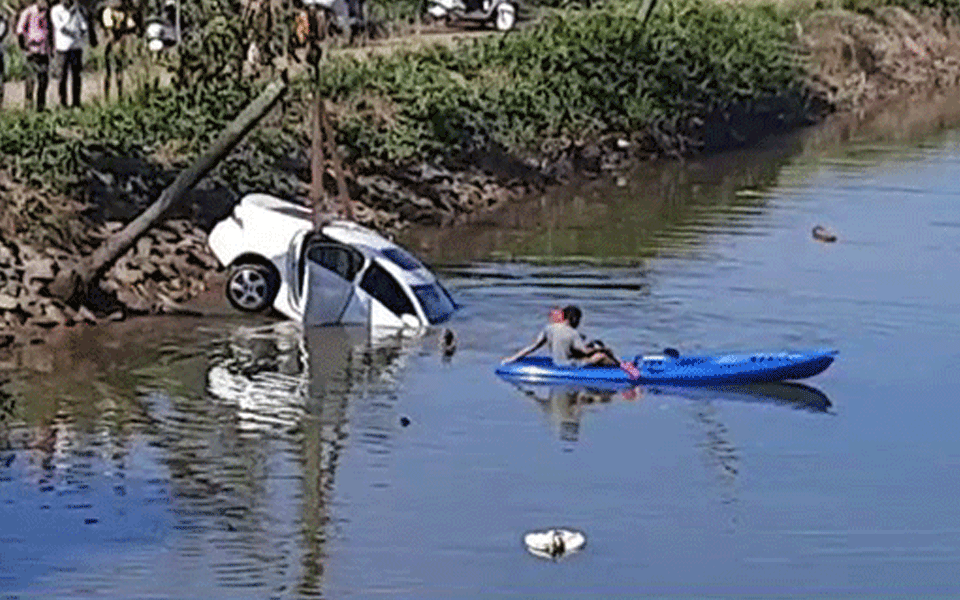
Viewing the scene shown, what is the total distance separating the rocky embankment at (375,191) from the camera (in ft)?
93.4

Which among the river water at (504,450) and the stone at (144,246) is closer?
the river water at (504,450)

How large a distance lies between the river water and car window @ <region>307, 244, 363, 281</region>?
712mm

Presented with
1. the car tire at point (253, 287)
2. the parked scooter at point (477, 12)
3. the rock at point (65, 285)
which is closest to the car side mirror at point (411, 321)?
the car tire at point (253, 287)

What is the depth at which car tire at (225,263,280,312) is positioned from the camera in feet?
94.5

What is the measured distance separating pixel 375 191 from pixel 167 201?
8654 millimetres

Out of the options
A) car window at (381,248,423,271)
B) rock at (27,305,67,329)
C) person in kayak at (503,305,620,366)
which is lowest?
rock at (27,305,67,329)

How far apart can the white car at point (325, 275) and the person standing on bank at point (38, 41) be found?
5607mm

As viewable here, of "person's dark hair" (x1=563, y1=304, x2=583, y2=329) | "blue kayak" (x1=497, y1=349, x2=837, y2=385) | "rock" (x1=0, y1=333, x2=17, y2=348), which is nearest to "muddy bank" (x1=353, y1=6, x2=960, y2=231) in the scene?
"rock" (x1=0, y1=333, x2=17, y2=348)

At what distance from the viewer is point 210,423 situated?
79.0 feet

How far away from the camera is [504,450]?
23.4 metres

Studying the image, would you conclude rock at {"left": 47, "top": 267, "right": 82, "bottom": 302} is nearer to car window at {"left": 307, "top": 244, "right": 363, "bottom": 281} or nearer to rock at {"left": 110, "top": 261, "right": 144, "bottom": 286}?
rock at {"left": 110, "top": 261, "right": 144, "bottom": 286}

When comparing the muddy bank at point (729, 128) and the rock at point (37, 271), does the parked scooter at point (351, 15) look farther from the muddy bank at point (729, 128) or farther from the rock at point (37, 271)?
the rock at point (37, 271)

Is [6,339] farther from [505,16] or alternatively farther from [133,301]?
[505,16]

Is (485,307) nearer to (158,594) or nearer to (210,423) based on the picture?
(210,423)
